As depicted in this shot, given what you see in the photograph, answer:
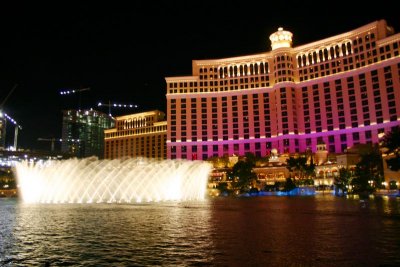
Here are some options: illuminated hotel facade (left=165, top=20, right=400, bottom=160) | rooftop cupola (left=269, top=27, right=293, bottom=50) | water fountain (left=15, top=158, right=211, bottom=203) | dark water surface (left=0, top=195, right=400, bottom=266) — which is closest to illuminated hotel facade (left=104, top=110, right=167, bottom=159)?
illuminated hotel facade (left=165, top=20, right=400, bottom=160)

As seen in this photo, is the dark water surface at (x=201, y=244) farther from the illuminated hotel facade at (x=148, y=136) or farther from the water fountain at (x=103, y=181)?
the illuminated hotel facade at (x=148, y=136)

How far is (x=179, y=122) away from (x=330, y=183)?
233 ft

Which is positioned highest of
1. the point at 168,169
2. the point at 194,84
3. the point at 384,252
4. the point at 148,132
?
the point at 194,84

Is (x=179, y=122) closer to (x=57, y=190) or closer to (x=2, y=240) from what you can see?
(x=57, y=190)

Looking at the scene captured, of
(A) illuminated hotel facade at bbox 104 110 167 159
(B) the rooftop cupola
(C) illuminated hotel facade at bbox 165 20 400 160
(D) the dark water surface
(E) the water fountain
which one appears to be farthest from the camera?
(A) illuminated hotel facade at bbox 104 110 167 159

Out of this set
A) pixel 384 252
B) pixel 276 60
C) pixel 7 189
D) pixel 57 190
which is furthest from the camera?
pixel 276 60

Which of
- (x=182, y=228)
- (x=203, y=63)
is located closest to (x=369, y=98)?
(x=203, y=63)

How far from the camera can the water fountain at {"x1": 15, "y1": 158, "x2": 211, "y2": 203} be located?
2180 inches

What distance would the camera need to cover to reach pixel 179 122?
164 m

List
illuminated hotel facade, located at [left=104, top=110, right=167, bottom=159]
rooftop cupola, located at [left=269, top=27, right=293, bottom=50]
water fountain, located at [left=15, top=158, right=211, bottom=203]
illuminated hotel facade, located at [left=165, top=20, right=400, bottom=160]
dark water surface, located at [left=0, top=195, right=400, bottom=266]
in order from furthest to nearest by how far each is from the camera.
A: 1. illuminated hotel facade, located at [left=104, top=110, right=167, bottom=159]
2. rooftop cupola, located at [left=269, top=27, right=293, bottom=50]
3. illuminated hotel facade, located at [left=165, top=20, right=400, bottom=160]
4. water fountain, located at [left=15, top=158, right=211, bottom=203]
5. dark water surface, located at [left=0, top=195, right=400, bottom=266]

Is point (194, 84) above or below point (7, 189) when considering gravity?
above

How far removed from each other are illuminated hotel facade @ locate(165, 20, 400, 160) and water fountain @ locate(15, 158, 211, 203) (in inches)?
3713

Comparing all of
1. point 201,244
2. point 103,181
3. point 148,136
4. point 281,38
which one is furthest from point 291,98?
point 201,244

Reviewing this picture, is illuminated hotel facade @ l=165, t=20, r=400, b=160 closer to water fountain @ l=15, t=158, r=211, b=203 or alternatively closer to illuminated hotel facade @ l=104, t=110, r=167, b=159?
illuminated hotel facade @ l=104, t=110, r=167, b=159
